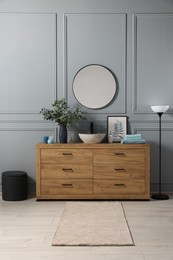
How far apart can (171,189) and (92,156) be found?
3.98ft

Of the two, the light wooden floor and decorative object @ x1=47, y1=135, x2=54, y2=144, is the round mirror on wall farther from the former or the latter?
the light wooden floor

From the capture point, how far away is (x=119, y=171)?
4.09 metres

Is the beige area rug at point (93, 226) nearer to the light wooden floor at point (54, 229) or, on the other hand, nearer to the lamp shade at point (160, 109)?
the light wooden floor at point (54, 229)

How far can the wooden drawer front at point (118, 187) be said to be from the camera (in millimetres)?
4098

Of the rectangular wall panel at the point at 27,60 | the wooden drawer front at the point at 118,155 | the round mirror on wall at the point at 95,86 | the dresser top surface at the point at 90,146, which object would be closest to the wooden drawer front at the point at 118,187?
the wooden drawer front at the point at 118,155

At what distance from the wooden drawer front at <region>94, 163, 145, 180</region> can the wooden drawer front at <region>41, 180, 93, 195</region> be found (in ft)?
0.54

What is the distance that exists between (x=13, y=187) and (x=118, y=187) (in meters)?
1.24

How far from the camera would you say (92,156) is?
4.08 m

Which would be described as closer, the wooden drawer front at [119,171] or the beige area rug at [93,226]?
the beige area rug at [93,226]

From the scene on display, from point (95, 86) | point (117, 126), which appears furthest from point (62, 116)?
point (117, 126)

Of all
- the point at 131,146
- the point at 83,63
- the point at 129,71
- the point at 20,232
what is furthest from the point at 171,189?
the point at 20,232

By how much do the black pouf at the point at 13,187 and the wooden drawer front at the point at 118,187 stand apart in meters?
0.87

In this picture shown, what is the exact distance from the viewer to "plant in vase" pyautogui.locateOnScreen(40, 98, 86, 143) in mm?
4238

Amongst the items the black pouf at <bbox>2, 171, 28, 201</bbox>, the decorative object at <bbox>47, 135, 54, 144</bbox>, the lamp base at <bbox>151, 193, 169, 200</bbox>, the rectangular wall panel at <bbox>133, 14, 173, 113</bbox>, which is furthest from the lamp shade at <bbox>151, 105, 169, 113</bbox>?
the black pouf at <bbox>2, 171, 28, 201</bbox>
